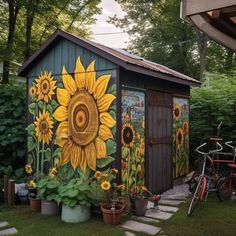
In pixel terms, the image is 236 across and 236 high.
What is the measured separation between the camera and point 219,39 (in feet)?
8.11

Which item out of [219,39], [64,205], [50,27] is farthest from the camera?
[50,27]

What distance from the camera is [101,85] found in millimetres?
5344

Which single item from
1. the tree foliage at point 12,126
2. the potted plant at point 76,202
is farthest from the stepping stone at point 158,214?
the tree foliage at point 12,126

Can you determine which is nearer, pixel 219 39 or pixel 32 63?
pixel 219 39

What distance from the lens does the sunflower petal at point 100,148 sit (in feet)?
17.4

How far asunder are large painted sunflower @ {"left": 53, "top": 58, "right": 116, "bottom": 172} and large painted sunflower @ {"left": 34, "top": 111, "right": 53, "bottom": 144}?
7.7 inches

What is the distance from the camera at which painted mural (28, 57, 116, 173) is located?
5.30 meters

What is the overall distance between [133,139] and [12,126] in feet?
9.02

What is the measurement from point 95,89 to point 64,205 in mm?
1843

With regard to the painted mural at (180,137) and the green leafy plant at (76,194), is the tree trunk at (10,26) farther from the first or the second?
the green leafy plant at (76,194)

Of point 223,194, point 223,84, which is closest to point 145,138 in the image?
point 223,194

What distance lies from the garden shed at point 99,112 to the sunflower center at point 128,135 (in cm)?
2

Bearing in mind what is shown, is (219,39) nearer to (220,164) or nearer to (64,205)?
(64,205)

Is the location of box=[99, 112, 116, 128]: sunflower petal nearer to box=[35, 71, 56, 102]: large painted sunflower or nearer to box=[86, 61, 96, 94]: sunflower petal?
box=[86, 61, 96, 94]: sunflower petal
